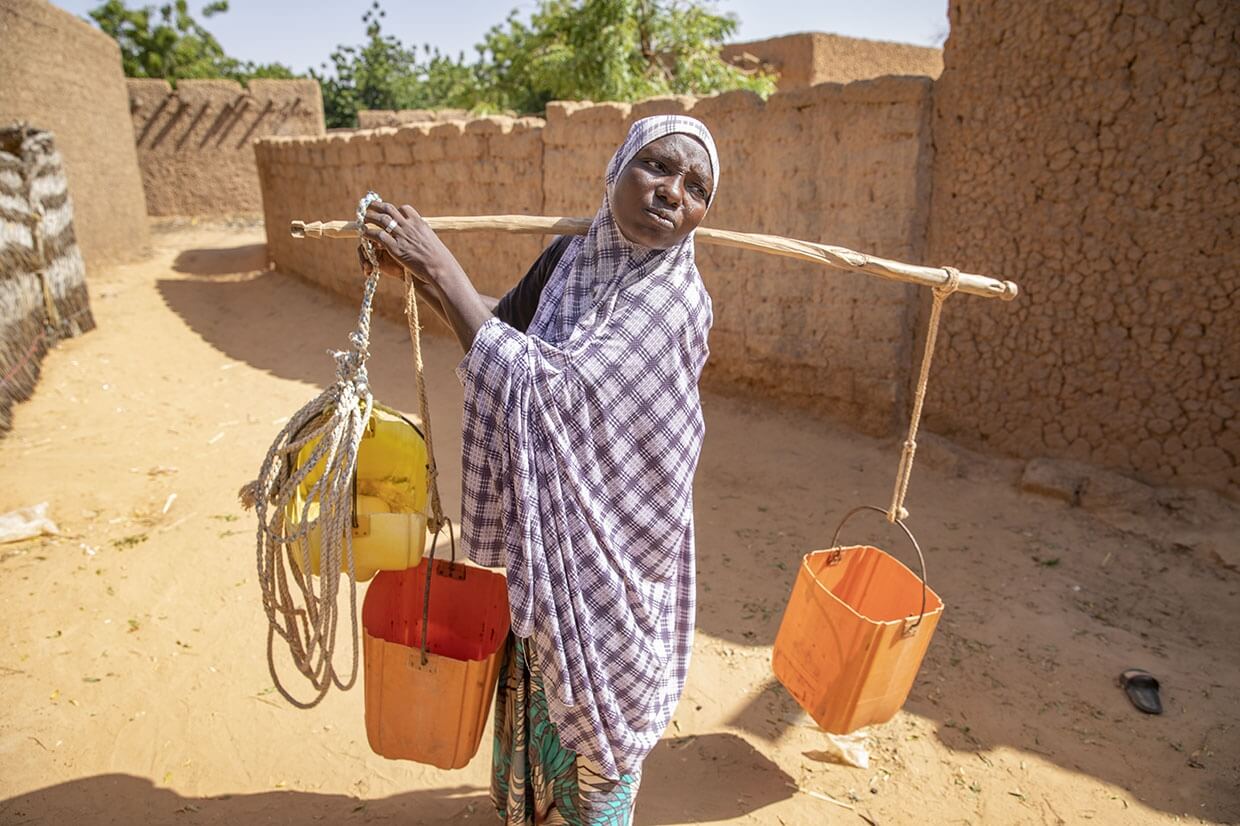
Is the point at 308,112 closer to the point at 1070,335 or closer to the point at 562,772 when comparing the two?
the point at 1070,335

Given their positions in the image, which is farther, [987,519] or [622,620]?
[987,519]

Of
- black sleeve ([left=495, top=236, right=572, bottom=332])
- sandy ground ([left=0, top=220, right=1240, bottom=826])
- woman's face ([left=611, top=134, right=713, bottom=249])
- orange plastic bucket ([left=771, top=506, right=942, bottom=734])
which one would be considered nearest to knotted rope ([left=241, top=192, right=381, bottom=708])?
black sleeve ([left=495, top=236, right=572, bottom=332])

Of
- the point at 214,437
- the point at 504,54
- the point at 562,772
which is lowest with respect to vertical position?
the point at 214,437

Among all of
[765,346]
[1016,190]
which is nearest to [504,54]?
[765,346]

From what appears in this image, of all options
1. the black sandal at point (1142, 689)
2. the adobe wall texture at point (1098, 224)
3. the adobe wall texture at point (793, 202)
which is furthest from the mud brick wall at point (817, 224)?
the black sandal at point (1142, 689)

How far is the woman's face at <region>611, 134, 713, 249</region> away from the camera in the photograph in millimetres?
1639

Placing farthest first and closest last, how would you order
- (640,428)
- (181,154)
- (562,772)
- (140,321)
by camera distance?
(181,154), (140,321), (562,772), (640,428)

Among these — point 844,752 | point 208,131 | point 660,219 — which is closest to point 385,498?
point 660,219

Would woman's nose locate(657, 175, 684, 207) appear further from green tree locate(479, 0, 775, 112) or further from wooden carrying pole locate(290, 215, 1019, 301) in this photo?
green tree locate(479, 0, 775, 112)

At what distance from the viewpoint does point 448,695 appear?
1.76m

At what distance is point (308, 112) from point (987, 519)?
1302cm

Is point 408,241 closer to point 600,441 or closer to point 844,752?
point 600,441

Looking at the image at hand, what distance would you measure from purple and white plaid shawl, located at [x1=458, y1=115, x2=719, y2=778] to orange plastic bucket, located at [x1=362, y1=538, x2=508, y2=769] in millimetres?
190

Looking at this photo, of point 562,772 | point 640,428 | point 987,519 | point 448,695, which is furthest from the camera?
point 987,519
